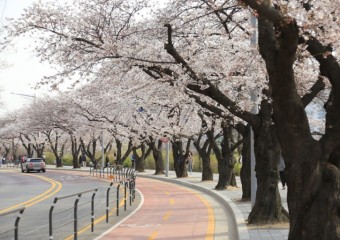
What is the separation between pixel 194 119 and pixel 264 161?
25.5m

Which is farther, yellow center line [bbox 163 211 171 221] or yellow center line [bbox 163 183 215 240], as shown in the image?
yellow center line [bbox 163 211 171 221]

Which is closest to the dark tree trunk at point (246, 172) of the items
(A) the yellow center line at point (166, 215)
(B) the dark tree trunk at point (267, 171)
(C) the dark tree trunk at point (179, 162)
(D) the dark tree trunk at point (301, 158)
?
(A) the yellow center line at point (166, 215)

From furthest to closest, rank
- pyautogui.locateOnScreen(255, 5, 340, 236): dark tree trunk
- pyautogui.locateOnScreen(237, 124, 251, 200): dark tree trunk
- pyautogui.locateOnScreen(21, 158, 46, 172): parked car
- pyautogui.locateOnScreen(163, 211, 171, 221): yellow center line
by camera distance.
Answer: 1. pyautogui.locateOnScreen(21, 158, 46, 172): parked car
2. pyautogui.locateOnScreen(237, 124, 251, 200): dark tree trunk
3. pyautogui.locateOnScreen(163, 211, 171, 221): yellow center line
4. pyautogui.locateOnScreen(255, 5, 340, 236): dark tree trunk

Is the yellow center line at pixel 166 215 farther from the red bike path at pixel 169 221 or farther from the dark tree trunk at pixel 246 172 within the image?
the dark tree trunk at pixel 246 172

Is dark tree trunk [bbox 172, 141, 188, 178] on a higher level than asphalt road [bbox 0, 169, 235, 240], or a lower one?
higher

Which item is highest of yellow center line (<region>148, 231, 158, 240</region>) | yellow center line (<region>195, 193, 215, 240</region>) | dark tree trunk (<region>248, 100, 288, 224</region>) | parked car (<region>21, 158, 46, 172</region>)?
parked car (<region>21, 158, 46, 172</region>)

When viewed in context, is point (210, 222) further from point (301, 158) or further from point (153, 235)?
point (301, 158)

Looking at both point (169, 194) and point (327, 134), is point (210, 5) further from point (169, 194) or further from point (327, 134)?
point (169, 194)

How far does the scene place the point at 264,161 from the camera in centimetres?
1460

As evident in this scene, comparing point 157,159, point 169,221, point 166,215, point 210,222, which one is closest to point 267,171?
point 210,222

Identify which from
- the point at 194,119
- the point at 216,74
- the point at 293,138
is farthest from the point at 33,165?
the point at 293,138

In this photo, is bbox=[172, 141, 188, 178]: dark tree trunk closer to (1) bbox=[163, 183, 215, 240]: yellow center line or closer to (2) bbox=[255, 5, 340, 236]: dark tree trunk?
(1) bbox=[163, 183, 215, 240]: yellow center line

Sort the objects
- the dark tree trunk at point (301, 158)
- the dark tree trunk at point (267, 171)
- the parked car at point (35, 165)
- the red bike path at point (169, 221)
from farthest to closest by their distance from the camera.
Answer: the parked car at point (35, 165) < the dark tree trunk at point (267, 171) < the red bike path at point (169, 221) < the dark tree trunk at point (301, 158)

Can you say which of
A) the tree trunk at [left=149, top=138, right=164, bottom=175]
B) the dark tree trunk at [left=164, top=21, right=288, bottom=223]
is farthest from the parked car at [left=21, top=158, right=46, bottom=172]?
the dark tree trunk at [left=164, top=21, right=288, bottom=223]
